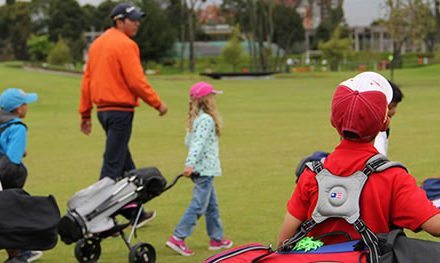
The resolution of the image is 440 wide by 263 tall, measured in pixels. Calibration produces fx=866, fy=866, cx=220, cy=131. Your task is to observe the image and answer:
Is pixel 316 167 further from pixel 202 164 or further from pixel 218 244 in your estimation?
pixel 218 244

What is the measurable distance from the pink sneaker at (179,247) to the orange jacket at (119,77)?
1.38 meters

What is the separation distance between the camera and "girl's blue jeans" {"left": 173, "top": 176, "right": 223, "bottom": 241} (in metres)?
7.21

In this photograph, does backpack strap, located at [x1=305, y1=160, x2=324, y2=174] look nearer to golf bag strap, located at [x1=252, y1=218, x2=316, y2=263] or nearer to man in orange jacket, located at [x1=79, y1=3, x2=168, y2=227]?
golf bag strap, located at [x1=252, y1=218, x2=316, y2=263]

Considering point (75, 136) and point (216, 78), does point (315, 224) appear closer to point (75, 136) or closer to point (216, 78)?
point (75, 136)

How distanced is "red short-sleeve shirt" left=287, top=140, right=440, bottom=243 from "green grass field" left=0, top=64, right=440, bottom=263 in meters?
3.67

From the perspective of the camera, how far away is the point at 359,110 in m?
3.37

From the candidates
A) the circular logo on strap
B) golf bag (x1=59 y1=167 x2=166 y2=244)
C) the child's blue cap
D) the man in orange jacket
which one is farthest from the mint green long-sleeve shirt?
the circular logo on strap

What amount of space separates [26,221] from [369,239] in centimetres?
290

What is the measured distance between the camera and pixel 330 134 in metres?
17.3

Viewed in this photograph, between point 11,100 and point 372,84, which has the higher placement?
point 372,84

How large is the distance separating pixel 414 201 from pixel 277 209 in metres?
5.78

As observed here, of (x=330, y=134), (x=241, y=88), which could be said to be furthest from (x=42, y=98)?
(x=330, y=134)

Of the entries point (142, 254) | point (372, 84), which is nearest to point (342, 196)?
point (372, 84)

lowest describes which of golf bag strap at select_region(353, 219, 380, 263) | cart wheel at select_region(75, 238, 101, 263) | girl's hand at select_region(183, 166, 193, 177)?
cart wheel at select_region(75, 238, 101, 263)
